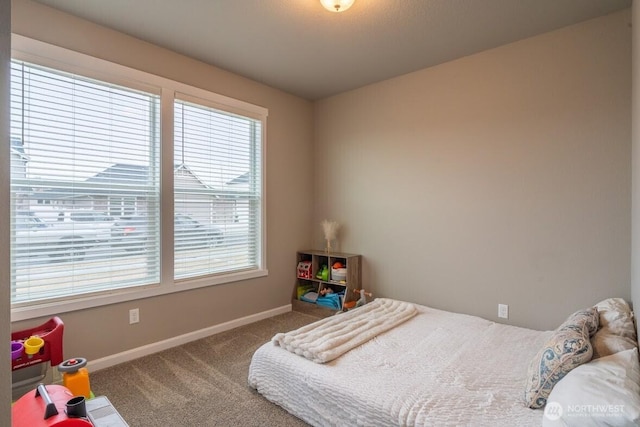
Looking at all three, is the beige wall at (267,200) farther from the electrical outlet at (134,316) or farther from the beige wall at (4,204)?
the beige wall at (4,204)

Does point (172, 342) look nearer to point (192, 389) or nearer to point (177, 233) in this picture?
point (192, 389)

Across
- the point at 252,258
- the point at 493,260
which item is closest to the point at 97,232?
the point at 252,258

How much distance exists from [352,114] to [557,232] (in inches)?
93.4

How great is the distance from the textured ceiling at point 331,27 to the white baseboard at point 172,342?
259 centimetres

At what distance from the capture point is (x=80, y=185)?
2.46m

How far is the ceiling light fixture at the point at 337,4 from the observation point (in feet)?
6.91

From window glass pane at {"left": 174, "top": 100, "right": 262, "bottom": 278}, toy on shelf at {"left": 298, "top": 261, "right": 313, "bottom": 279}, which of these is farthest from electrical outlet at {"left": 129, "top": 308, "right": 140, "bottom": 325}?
toy on shelf at {"left": 298, "top": 261, "right": 313, "bottom": 279}

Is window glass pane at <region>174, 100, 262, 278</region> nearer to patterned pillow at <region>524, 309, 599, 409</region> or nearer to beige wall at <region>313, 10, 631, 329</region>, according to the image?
beige wall at <region>313, 10, 631, 329</region>

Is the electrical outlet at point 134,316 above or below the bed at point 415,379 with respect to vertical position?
above

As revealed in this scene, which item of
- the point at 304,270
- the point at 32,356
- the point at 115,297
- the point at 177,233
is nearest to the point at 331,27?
the point at 177,233

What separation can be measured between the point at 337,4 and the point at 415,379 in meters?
2.33

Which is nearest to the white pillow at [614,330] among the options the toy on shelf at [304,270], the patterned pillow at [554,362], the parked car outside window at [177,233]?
the patterned pillow at [554,362]

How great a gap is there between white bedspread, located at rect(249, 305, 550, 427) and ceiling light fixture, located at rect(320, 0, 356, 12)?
89.1 inches

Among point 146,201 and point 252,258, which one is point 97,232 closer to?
point 146,201
